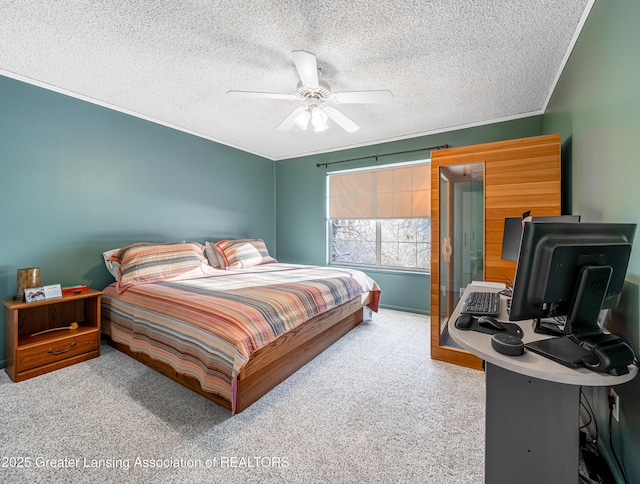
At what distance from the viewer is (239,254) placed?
12.5 ft

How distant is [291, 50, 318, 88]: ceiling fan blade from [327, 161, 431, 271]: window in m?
2.33

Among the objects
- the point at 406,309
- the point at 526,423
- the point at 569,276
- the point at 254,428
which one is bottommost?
the point at 254,428

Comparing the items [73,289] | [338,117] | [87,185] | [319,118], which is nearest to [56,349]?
[73,289]

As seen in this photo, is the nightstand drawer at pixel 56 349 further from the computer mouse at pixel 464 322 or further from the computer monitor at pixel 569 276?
the computer monitor at pixel 569 276

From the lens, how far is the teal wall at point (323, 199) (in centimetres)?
354

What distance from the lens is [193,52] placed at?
84.0 inches

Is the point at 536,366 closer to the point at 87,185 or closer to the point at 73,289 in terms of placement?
the point at 73,289

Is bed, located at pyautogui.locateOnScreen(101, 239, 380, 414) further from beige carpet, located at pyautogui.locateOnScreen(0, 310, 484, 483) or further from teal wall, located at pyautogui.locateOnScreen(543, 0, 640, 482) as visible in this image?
teal wall, located at pyautogui.locateOnScreen(543, 0, 640, 482)

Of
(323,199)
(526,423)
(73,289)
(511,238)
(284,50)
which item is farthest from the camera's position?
(323,199)

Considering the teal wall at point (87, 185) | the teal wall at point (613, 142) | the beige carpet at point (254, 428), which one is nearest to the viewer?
the teal wall at point (613, 142)

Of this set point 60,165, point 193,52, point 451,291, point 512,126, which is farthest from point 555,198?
point 60,165

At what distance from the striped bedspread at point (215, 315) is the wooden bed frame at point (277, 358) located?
101mm

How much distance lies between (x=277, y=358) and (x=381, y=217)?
2.80m

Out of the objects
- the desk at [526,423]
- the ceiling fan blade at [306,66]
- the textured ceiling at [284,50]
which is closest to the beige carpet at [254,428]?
the desk at [526,423]
